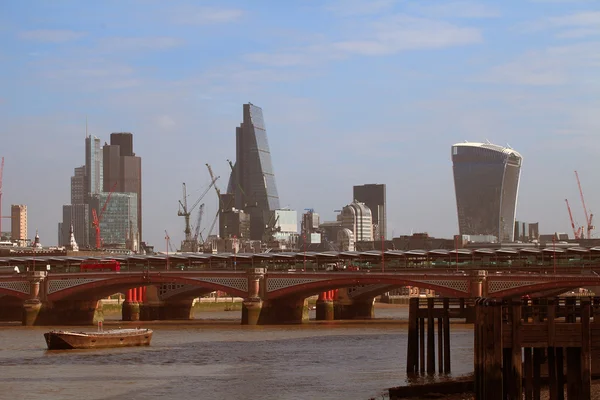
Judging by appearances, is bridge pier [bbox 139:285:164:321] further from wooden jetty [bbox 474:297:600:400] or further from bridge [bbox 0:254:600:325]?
wooden jetty [bbox 474:297:600:400]

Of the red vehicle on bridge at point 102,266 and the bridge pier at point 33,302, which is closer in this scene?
the bridge pier at point 33,302

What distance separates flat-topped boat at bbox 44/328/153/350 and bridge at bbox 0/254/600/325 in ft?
79.5

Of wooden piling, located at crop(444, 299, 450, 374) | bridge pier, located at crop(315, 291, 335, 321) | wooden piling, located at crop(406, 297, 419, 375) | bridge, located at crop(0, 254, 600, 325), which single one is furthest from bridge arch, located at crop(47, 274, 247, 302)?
wooden piling, located at crop(444, 299, 450, 374)

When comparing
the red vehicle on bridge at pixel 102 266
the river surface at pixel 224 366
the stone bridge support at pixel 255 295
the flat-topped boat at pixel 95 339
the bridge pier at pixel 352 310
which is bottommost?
the river surface at pixel 224 366

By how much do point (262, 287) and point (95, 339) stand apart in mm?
29000

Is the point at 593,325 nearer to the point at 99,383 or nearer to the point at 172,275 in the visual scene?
the point at 99,383

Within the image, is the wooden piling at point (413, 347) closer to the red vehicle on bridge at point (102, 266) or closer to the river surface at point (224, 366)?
the river surface at point (224, 366)

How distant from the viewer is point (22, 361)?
7562 centimetres

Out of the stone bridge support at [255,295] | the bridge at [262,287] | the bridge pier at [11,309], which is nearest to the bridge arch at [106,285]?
the bridge at [262,287]

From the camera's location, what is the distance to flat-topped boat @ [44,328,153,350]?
275 ft

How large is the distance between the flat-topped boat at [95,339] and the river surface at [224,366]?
3.35 feet

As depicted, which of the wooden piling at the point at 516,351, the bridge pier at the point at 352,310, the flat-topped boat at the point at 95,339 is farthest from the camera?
the bridge pier at the point at 352,310

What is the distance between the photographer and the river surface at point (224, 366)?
59500 millimetres

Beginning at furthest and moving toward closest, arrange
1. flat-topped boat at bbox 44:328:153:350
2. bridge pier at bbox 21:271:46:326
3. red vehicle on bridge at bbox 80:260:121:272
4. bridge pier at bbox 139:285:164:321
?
red vehicle on bridge at bbox 80:260:121:272 < bridge pier at bbox 139:285:164:321 < bridge pier at bbox 21:271:46:326 < flat-topped boat at bbox 44:328:153:350
